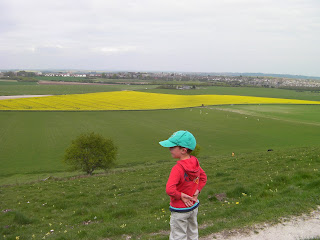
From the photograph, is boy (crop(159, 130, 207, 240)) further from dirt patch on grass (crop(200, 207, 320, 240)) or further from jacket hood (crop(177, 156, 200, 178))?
dirt patch on grass (crop(200, 207, 320, 240))

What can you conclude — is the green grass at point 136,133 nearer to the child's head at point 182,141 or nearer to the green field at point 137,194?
the green field at point 137,194

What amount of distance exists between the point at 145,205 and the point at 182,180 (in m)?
7.32

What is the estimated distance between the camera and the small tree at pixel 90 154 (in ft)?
95.3

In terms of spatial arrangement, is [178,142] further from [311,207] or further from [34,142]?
[34,142]

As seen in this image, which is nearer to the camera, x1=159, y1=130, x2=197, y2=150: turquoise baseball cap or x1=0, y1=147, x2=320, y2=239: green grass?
x1=159, y1=130, x2=197, y2=150: turquoise baseball cap

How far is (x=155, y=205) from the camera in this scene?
11.5m

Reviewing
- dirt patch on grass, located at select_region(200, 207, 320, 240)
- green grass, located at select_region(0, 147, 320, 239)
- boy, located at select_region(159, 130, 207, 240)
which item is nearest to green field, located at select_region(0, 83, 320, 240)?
green grass, located at select_region(0, 147, 320, 239)

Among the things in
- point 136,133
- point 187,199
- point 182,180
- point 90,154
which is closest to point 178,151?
point 182,180

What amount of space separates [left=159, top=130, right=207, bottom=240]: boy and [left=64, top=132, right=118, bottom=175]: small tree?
24.4 metres

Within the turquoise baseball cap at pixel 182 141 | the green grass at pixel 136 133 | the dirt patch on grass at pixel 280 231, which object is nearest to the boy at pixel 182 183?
the turquoise baseball cap at pixel 182 141

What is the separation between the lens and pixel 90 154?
96.7ft

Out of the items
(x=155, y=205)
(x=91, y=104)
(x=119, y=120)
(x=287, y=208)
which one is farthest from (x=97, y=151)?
(x=91, y=104)

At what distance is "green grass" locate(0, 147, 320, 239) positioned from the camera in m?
8.39

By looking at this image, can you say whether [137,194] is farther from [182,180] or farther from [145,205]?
[182,180]
